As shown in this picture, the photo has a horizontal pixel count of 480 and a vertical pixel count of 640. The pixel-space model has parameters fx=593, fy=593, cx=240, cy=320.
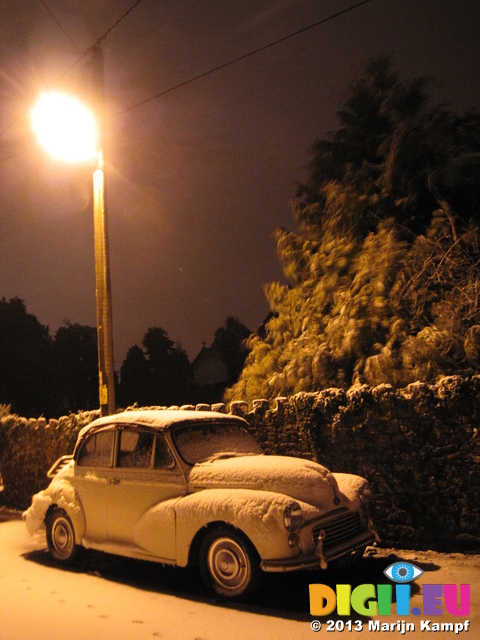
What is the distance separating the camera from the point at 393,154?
1341 centimetres

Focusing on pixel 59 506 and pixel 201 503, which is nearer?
pixel 201 503

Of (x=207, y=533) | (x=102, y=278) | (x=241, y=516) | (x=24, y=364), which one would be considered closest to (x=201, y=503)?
(x=207, y=533)

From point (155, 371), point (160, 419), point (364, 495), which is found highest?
point (155, 371)

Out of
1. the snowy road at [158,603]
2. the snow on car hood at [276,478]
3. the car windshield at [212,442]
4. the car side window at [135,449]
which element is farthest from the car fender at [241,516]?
the car side window at [135,449]

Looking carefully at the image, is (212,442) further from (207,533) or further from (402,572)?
(402,572)

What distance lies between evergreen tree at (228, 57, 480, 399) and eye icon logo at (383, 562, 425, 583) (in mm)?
4555

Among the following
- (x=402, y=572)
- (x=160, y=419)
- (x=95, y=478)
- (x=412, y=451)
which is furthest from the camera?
(x=412, y=451)

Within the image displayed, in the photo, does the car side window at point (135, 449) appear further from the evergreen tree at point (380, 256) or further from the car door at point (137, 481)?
the evergreen tree at point (380, 256)

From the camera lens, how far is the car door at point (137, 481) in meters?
6.25

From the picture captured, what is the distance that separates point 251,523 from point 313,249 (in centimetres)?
975

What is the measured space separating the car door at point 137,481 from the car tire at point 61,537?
2.65 feet

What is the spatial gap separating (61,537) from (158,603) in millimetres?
2215

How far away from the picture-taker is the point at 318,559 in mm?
5223

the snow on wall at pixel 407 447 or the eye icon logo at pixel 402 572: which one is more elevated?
the snow on wall at pixel 407 447
